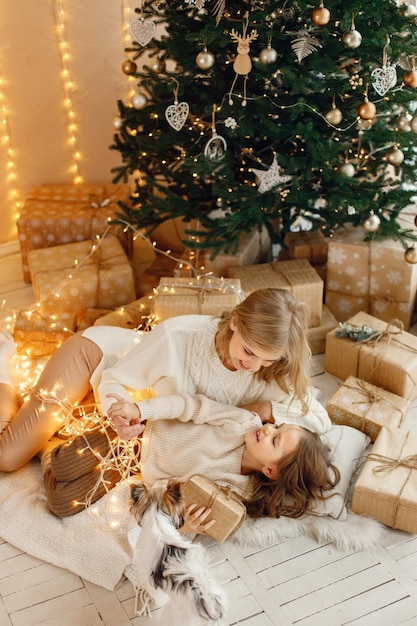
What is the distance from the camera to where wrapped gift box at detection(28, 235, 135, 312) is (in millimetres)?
2982

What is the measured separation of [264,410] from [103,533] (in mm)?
636

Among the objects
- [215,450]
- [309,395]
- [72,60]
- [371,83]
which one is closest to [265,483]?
[215,450]

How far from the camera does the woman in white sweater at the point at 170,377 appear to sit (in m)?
2.07

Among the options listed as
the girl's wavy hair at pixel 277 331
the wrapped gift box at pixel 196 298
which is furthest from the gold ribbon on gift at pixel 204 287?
the girl's wavy hair at pixel 277 331

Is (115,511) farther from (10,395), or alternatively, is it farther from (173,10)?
(173,10)

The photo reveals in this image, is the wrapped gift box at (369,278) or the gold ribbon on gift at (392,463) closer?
the gold ribbon on gift at (392,463)

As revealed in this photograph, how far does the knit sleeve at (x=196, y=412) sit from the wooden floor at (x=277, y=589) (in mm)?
379

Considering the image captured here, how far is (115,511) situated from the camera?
2.12 meters

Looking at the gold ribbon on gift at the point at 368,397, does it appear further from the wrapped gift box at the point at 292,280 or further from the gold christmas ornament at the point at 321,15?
the gold christmas ornament at the point at 321,15

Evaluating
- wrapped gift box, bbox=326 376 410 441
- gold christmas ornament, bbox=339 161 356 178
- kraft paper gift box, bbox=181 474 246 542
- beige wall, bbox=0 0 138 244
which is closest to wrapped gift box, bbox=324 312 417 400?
wrapped gift box, bbox=326 376 410 441

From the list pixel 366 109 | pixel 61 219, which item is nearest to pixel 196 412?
pixel 366 109

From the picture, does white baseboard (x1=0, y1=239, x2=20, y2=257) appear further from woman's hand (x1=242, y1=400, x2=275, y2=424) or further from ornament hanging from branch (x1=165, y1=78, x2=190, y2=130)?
woman's hand (x1=242, y1=400, x2=275, y2=424)

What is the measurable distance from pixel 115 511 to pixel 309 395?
0.74 meters

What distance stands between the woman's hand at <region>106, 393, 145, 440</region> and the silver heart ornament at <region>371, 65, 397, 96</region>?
139 cm
